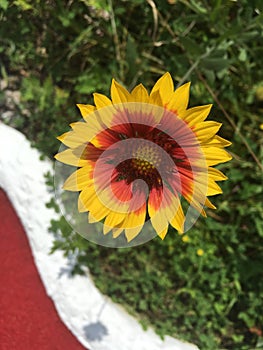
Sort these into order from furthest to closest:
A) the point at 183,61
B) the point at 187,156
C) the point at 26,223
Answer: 1. the point at 26,223
2. the point at 183,61
3. the point at 187,156

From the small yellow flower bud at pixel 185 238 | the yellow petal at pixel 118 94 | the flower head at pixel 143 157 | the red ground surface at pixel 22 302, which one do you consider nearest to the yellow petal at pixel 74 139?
Answer: the flower head at pixel 143 157

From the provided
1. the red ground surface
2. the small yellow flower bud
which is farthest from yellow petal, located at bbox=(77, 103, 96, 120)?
the red ground surface

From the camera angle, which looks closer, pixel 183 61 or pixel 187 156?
pixel 187 156

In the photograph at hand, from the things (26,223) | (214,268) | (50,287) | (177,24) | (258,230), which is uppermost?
(177,24)

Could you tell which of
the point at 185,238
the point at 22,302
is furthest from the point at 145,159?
the point at 22,302

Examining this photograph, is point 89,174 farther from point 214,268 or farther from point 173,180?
point 214,268

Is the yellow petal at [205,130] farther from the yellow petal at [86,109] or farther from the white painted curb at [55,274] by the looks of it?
the white painted curb at [55,274]

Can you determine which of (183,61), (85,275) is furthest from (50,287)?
(183,61)
